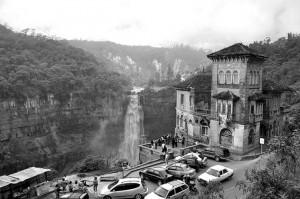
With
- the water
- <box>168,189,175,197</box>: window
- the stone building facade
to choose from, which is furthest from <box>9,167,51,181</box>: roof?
the water

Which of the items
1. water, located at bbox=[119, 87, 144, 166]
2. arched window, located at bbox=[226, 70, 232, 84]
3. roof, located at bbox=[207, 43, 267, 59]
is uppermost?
roof, located at bbox=[207, 43, 267, 59]

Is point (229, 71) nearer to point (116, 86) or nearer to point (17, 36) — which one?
point (116, 86)

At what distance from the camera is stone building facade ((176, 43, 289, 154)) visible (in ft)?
101

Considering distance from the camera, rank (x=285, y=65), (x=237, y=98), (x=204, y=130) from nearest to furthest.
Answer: (x=237, y=98) < (x=204, y=130) < (x=285, y=65)

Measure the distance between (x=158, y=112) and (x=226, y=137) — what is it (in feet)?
193

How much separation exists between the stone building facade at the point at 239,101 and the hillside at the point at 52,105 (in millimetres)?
40855

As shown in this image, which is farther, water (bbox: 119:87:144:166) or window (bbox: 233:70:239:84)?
water (bbox: 119:87:144:166)

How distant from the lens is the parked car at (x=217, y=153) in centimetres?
2903

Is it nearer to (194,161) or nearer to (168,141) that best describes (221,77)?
(168,141)

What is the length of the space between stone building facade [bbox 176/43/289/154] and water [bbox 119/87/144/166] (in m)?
34.7

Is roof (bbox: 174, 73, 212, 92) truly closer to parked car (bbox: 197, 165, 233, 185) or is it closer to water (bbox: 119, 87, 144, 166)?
parked car (bbox: 197, 165, 233, 185)

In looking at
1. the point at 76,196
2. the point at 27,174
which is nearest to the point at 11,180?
the point at 27,174

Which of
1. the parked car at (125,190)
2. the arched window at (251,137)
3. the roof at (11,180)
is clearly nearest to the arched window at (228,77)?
the arched window at (251,137)

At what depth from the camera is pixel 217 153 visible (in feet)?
101
